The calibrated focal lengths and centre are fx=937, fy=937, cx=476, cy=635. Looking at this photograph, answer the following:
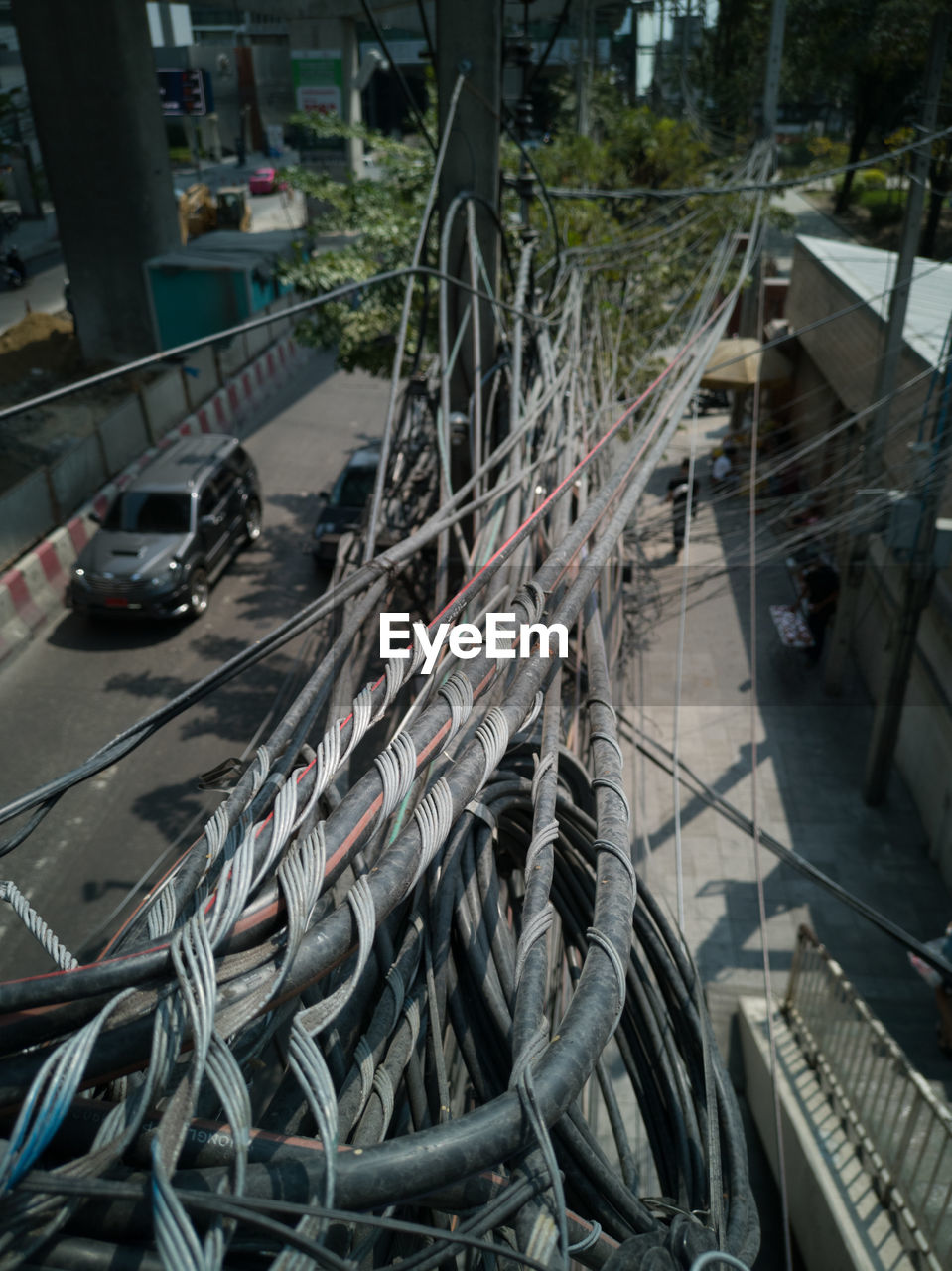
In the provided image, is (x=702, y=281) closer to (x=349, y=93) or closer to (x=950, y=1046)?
(x=950, y=1046)

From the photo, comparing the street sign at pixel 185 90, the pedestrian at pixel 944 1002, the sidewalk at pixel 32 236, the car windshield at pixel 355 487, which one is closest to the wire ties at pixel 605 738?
the pedestrian at pixel 944 1002

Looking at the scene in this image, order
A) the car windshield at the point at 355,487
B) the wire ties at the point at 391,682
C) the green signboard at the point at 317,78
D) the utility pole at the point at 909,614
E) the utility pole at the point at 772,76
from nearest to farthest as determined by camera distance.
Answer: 1. the wire ties at the point at 391,682
2. the utility pole at the point at 909,614
3. the car windshield at the point at 355,487
4. the utility pole at the point at 772,76
5. the green signboard at the point at 317,78

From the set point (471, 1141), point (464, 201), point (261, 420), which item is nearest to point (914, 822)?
point (464, 201)

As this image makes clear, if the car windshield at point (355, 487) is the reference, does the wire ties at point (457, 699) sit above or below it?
above

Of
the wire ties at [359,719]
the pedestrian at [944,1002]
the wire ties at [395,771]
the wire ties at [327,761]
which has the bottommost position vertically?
the pedestrian at [944,1002]

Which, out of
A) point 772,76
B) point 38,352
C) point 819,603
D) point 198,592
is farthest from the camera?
point 38,352

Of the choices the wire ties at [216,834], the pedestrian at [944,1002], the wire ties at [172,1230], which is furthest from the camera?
Result: the pedestrian at [944,1002]

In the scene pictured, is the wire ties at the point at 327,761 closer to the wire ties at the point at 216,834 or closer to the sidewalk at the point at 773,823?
the wire ties at the point at 216,834

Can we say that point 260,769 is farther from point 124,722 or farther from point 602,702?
point 124,722

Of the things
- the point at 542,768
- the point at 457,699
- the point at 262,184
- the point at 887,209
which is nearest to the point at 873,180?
the point at 887,209
